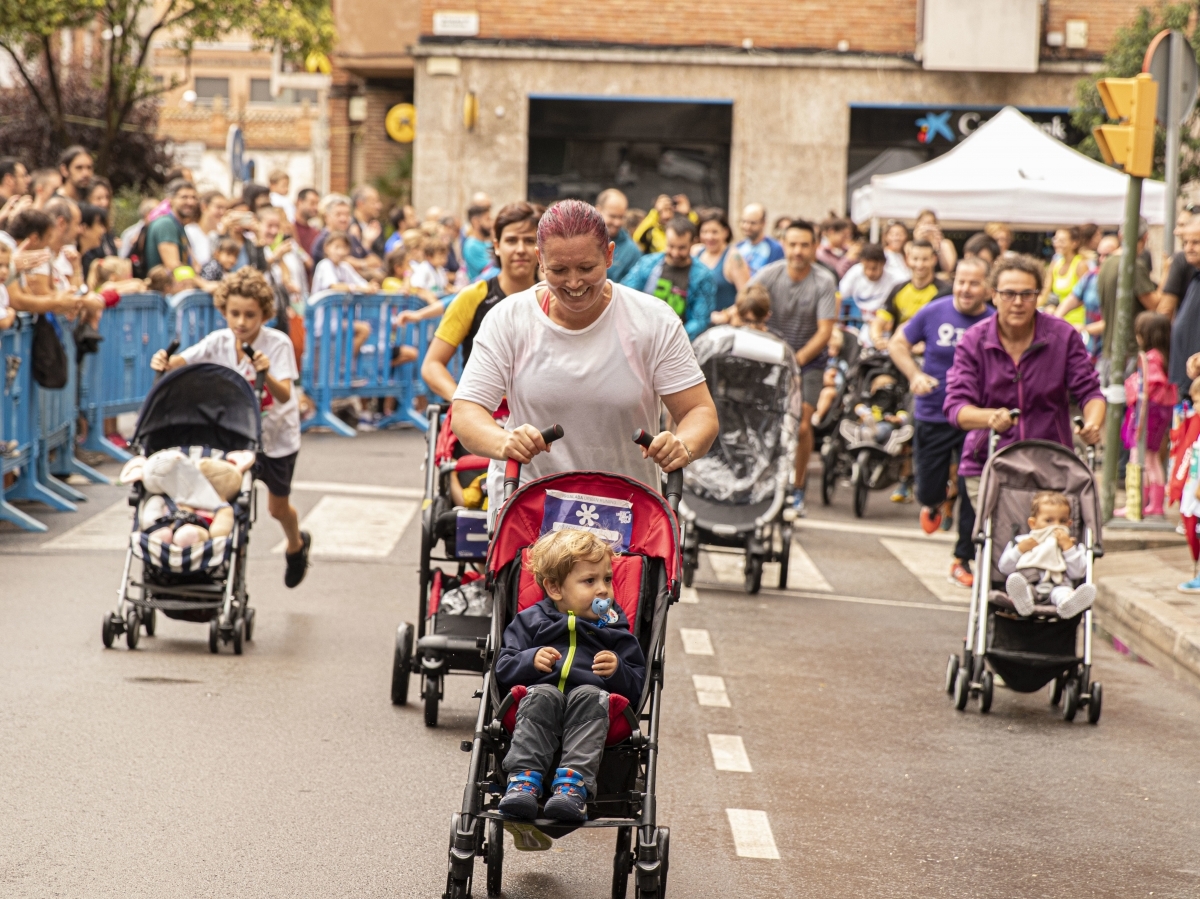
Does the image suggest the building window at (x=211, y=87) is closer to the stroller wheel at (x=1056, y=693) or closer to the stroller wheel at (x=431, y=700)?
the stroller wheel at (x=1056, y=693)

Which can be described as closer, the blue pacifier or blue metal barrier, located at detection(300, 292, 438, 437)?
the blue pacifier

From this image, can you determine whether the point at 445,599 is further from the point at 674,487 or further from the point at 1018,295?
the point at 1018,295

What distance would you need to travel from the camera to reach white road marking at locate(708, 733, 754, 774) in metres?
6.79

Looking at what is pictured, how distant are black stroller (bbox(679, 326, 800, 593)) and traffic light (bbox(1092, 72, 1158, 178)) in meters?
3.22

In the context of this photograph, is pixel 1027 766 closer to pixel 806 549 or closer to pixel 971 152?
pixel 806 549

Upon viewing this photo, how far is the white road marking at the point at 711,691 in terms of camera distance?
7.87 meters

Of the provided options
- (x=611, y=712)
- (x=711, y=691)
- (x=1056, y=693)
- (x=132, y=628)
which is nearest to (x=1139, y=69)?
(x=1056, y=693)

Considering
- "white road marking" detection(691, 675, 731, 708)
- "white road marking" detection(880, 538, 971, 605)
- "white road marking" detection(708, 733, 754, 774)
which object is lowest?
"white road marking" detection(880, 538, 971, 605)

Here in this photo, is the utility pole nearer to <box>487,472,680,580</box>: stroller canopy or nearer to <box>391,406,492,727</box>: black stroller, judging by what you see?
<box>391,406,492,727</box>: black stroller

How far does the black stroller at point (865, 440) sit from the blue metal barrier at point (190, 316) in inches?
217

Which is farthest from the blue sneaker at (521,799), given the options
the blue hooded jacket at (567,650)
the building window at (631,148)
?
the building window at (631,148)

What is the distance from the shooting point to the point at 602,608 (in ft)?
16.4

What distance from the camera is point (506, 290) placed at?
7.84 meters

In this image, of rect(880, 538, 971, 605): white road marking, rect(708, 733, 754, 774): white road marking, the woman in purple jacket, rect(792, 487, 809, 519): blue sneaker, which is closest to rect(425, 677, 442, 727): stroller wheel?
rect(708, 733, 754, 774): white road marking
